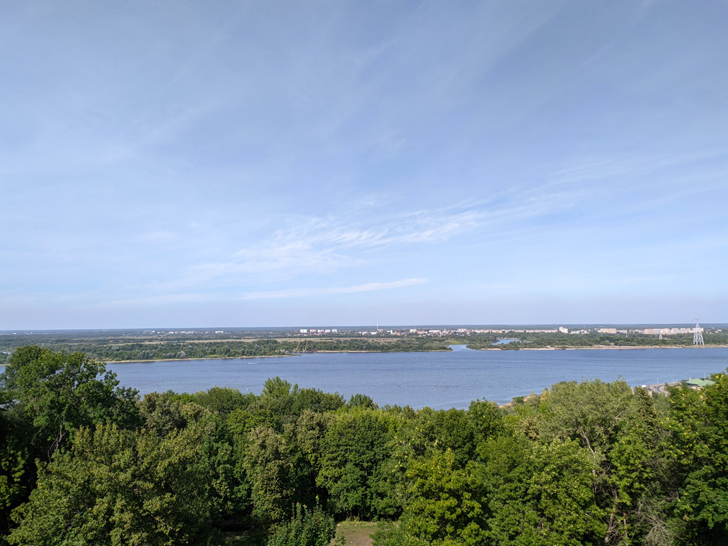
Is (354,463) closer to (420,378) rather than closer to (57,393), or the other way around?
(57,393)

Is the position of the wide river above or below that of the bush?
below

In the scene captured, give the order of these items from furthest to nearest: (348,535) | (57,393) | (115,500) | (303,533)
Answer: (348,535) < (57,393) < (303,533) < (115,500)

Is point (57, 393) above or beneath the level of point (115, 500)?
above

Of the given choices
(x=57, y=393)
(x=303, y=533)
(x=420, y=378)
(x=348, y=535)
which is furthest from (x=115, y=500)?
(x=420, y=378)

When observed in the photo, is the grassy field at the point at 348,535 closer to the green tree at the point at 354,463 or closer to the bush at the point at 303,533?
the green tree at the point at 354,463

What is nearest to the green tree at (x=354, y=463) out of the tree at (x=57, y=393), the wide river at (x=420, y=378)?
the tree at (x=57, y=393)

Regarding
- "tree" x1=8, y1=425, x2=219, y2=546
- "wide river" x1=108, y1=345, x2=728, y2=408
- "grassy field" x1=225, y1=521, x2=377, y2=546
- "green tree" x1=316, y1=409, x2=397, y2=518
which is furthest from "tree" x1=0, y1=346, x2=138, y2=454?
"wide river" x1=108, y1=345, x2=728, y2=408

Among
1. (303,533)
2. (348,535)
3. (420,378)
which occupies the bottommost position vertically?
(420,378)

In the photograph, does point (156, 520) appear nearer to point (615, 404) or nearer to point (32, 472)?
point (32, 472)

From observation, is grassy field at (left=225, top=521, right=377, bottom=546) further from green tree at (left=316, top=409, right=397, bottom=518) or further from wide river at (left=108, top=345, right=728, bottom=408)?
wide river at (left=108, top=345, right=728, bottom=408)

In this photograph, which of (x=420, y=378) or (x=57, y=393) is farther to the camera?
(x=420, y=378)

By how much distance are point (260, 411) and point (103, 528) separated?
52.5 ft

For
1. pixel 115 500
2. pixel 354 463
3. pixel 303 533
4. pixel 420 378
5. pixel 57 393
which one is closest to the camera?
pixel 115 500

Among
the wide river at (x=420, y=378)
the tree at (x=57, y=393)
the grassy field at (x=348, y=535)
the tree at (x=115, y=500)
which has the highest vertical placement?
the tree at (x=57, y=393)
